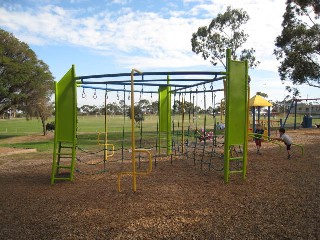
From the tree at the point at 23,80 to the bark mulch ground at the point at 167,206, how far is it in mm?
16392

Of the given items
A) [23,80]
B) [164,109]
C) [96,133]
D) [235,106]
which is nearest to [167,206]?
[235,106]

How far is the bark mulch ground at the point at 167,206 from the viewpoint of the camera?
4617 millimetres

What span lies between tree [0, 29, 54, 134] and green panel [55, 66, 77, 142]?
17050 millimetres

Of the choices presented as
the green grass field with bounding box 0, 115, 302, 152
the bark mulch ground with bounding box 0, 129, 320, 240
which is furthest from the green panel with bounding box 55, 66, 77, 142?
the green grass field with bounding box 0, 115, 302, 152

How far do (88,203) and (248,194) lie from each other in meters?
3.46

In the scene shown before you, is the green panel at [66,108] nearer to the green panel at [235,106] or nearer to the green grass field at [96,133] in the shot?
the green grass field at [96,133]

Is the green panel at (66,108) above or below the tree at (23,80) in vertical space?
below

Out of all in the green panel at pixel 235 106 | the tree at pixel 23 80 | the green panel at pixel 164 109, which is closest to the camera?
the green panel at pixel 235 106

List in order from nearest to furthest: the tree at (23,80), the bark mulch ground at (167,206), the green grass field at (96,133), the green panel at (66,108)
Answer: the bark mulch ground at (167,206)
the green panel at (66,108)
the green grass field at (96,133)
the tree at (23,80)

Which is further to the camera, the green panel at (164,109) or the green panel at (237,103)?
the green panel at (164,109)

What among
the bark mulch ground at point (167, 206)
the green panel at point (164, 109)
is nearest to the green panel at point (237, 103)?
the bark mulch ground at point (167, 206)

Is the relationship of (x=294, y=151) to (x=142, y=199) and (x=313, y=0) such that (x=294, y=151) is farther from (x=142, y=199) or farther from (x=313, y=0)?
(x=313, y=0)

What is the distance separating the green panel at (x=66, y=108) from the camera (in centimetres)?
777

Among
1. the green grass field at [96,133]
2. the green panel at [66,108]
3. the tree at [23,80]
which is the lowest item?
the green grass field at [96,133]
